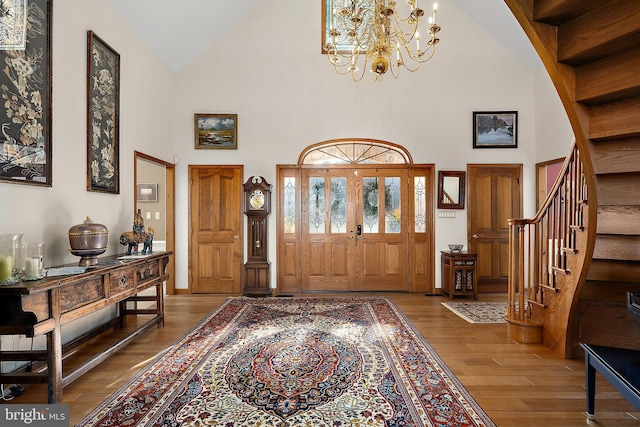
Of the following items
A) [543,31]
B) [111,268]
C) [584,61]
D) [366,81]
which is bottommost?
[111,268]

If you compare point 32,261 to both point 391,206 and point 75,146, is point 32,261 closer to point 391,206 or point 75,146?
point 75,146

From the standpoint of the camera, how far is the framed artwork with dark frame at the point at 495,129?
558cm

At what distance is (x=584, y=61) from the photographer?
2.19m

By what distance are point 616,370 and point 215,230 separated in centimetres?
499

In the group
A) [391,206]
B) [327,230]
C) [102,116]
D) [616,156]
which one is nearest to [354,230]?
[327,230]

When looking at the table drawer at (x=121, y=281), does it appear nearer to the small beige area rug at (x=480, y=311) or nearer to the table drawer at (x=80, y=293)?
the table drawer at (x=80, y=293)

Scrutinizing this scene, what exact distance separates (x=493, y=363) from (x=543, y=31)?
2.52 metres

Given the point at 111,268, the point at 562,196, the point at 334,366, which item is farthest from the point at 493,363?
the point at 111,268

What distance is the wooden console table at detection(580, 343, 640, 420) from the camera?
165cm

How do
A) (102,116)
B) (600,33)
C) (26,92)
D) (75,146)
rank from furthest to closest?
(102,116), (75,146), (26,92), (600,33)

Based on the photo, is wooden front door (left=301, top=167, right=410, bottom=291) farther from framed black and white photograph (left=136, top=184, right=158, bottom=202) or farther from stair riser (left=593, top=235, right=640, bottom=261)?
framed black and white photograph (left=136, top=184, right=158, bottom=202)

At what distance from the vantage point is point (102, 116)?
3.59m

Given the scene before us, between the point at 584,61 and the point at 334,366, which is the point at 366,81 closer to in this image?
the point at 584,61

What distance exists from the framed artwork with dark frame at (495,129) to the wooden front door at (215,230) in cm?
394
